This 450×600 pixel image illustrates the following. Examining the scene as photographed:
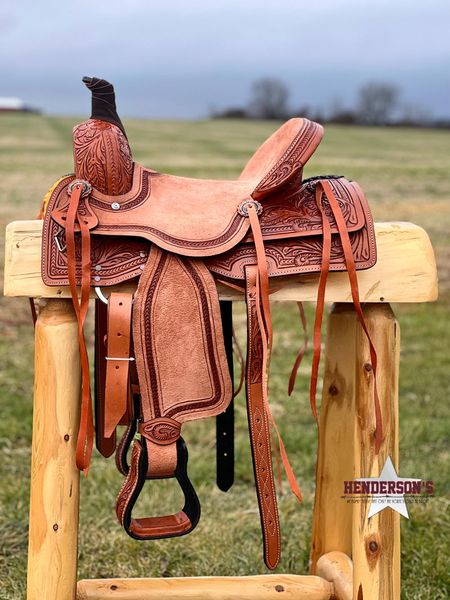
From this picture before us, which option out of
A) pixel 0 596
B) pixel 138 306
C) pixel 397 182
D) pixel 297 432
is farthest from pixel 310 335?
pixel 397 182

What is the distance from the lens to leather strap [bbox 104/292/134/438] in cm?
190

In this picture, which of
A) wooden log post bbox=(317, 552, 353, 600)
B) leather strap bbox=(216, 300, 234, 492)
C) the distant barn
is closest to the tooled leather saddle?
leather strap bbox=(216, 300, 234, 492)

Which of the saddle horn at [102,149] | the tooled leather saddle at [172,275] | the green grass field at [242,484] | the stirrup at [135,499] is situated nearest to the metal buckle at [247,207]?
the tooled leather saddle at [172,275]

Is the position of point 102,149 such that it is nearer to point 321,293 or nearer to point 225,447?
point 321,293

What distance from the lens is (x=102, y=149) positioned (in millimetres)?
1990

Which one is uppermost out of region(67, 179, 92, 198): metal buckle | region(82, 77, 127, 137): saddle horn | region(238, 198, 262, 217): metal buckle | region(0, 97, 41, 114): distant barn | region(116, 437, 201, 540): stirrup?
region(0, 97, 41, 114): distant barn

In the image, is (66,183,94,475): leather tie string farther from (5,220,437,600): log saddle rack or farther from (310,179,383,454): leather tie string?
(310,179,383,454): leather tie string

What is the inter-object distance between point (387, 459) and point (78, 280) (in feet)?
2.93

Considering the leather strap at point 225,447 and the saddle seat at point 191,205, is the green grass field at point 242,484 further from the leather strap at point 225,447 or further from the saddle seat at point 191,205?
the saddle seat at point 191,205

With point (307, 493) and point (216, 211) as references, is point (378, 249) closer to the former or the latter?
point (216, 211)

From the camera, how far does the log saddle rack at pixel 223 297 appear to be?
1938 mm

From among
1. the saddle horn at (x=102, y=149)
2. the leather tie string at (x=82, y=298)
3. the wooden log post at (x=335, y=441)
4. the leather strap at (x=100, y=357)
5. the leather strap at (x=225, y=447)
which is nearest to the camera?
the leather tie string at (x=82, y=298)

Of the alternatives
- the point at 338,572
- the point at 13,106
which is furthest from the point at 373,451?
the point at 13,106

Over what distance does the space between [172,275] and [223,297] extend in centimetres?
17
